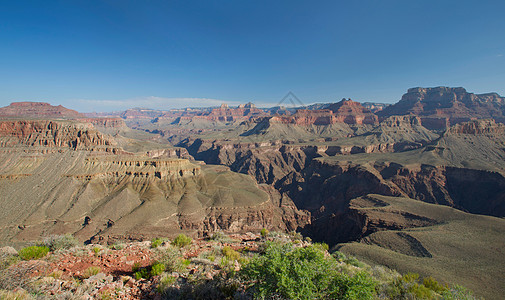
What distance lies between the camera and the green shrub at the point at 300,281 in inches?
429

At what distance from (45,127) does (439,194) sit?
509ft

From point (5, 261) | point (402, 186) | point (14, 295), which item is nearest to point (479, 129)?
point (402, 186)

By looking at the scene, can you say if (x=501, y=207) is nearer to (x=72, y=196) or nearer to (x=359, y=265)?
(x=359, y=265)

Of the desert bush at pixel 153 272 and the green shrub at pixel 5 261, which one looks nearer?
the green shrub at pixel 5 261

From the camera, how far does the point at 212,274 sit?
1525 centimetres

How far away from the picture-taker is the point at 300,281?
11102 mm

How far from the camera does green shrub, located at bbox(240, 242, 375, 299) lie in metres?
10.9

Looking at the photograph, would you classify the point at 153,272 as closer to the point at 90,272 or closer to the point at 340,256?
the point at 90,272

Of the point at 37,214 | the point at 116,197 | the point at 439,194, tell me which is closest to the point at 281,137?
the point at 439,194

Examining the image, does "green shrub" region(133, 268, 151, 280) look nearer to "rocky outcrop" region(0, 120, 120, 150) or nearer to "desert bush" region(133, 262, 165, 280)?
"desert bush" region(133, 262, 165, 280)

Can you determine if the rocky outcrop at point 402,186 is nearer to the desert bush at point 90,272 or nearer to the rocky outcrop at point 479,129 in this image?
the rocky outcrop at point 479,129

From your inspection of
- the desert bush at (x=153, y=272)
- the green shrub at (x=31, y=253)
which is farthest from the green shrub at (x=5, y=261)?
the desert bush at (x=153, y=272)

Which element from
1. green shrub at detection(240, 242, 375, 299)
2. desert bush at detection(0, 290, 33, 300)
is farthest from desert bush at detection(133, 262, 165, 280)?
green shrub at detection(240, 242, 375, 299)

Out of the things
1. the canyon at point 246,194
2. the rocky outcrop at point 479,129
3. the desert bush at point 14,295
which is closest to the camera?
the desert bush at point 14,295
